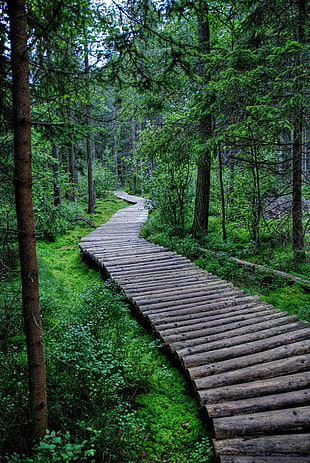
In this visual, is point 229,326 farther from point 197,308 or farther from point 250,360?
point 250,360

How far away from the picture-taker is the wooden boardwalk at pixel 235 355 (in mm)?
2801

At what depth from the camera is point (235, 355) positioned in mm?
4191

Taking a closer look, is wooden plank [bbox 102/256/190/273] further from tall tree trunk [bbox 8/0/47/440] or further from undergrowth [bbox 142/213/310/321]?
tall tree trunk [bbox 8/0/47/440]

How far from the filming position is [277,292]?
6953 mm

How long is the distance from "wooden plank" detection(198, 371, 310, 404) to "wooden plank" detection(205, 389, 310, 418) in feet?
0.29

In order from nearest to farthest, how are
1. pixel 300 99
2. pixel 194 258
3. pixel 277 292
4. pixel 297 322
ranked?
pixel 297 322
pixel 300 99
pixel 277 292
pixel 194 258

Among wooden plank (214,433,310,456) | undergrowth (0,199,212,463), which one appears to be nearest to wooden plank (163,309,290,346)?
undergrowth (0,199,212,463)

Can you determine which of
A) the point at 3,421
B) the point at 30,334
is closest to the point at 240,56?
the point at 30,334

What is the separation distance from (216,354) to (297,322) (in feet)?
5.92

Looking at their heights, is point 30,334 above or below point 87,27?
below

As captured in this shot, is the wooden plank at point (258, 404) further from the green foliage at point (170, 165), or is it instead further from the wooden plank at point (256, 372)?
the green foliage at point (170, 165)

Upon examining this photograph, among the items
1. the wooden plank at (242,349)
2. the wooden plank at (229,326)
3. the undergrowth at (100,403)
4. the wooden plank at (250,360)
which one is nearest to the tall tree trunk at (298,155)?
the wooden plank at (229,326)

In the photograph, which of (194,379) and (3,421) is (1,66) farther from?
(194,379)

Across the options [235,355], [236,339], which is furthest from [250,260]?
[235,355]
